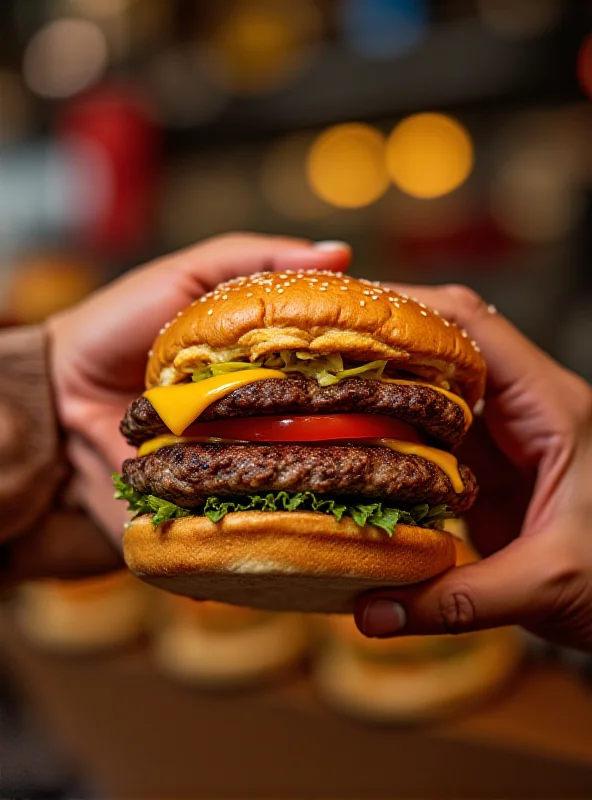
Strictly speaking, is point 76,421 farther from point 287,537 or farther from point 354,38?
point 354,38

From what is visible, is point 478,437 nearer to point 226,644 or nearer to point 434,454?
point 434,454

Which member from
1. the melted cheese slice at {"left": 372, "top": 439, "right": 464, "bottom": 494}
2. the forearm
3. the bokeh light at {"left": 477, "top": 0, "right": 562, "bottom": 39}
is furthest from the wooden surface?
the bokeh light at {"left": 477, "top": 0, "right": 562, "bottom": 39}

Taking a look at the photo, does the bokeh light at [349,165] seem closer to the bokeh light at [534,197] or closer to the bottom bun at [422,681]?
the bokeh light at [534,197]

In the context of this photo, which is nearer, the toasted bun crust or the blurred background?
the toasted bun crust

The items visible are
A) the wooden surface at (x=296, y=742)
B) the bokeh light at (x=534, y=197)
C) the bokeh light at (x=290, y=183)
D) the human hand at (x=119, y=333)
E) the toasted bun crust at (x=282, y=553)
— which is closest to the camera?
the toasted bun crust at (x=282, y=553)

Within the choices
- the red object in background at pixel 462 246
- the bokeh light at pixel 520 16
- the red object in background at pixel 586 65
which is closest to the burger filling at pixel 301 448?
the red object in background at pixel 586 65

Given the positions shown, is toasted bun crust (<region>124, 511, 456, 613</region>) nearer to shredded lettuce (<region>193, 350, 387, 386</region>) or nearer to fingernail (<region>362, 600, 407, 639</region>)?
fingernail (<region>362, 600, 407, 639</region>)
